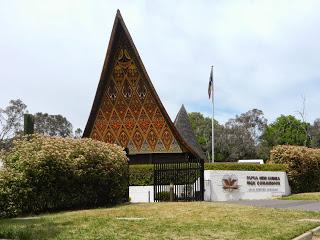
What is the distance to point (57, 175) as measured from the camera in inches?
783

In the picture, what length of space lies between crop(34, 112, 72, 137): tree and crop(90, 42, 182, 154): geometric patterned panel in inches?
2486

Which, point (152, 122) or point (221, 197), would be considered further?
point (152, 122)

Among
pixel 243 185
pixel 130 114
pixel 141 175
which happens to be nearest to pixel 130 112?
pixel 130 114

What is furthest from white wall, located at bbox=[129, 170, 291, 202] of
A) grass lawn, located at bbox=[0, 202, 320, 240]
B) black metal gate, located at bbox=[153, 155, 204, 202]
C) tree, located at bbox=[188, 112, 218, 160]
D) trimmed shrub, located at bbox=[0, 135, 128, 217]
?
tree, located at bbox=[188, 112, 218, 160]

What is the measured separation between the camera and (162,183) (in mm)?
26125

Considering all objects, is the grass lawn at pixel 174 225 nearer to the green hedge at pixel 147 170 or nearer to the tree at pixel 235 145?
the green hedge at pixel 147 170

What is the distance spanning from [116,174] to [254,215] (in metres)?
7.71

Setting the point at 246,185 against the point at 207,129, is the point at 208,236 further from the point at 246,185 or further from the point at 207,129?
the point at 207,129

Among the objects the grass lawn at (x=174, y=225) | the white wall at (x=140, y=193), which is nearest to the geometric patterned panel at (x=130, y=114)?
the white wall at (x=140, y=193)

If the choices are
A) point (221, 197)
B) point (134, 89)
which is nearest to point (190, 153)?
point (134, 89)

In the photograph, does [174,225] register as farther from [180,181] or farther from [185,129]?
[185,129]

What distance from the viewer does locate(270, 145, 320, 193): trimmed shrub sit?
3581 centimetres

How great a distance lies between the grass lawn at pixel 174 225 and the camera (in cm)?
1173

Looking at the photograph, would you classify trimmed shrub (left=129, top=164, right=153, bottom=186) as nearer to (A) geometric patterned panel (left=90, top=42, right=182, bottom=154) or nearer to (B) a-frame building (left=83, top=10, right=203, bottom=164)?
(B) a-frame building (left=83, top=10, right=203, bottom=164)
